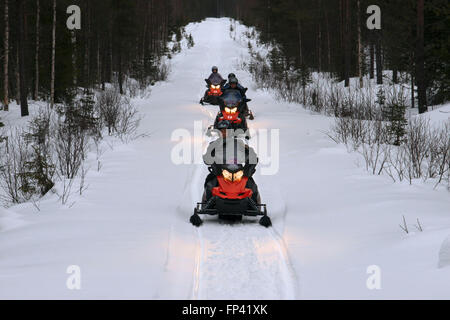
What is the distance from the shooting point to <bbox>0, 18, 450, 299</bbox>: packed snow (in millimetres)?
4938

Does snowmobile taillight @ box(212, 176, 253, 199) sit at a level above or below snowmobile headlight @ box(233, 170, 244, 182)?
below

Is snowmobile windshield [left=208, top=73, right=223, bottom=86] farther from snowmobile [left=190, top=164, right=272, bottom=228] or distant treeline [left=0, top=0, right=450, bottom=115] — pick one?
snowmobile [left=190, top=164, right=272, bottom=228]

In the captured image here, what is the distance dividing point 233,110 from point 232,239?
381 inches

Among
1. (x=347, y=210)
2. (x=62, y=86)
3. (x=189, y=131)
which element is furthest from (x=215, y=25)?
(x=347, y=210)

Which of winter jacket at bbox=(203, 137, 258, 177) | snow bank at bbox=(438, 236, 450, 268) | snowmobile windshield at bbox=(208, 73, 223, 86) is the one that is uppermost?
snowmobile windshield at bbox=(208, 73, 223, 86)

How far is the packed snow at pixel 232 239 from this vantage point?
16.2 ft

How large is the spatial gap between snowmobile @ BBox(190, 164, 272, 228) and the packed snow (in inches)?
8.0

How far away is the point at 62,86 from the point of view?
25.9 meters

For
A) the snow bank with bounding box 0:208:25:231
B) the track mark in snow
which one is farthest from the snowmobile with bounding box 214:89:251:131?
the snow bank with bounding box 0:208:25:231

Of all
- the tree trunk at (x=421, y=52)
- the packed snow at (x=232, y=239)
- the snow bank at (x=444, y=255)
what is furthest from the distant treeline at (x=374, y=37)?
the snow bank at (x=444, y=255)

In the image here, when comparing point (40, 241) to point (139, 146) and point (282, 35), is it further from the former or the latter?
point (282, 35)

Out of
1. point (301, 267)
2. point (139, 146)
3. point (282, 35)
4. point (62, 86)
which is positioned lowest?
point (301, 267)

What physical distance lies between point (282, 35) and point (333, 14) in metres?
5.33

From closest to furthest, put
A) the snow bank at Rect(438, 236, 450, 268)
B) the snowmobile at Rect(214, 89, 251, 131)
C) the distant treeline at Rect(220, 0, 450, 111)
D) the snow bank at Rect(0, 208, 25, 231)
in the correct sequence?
the snow bank at Rect(438, 236, 450, 268)
the snow bank at Rect(0, 208, 25, 231)
the snowmobile at Rect(214, 89, 251, 131)
the distant treeline at Rect(220, 0, 450, 111)
